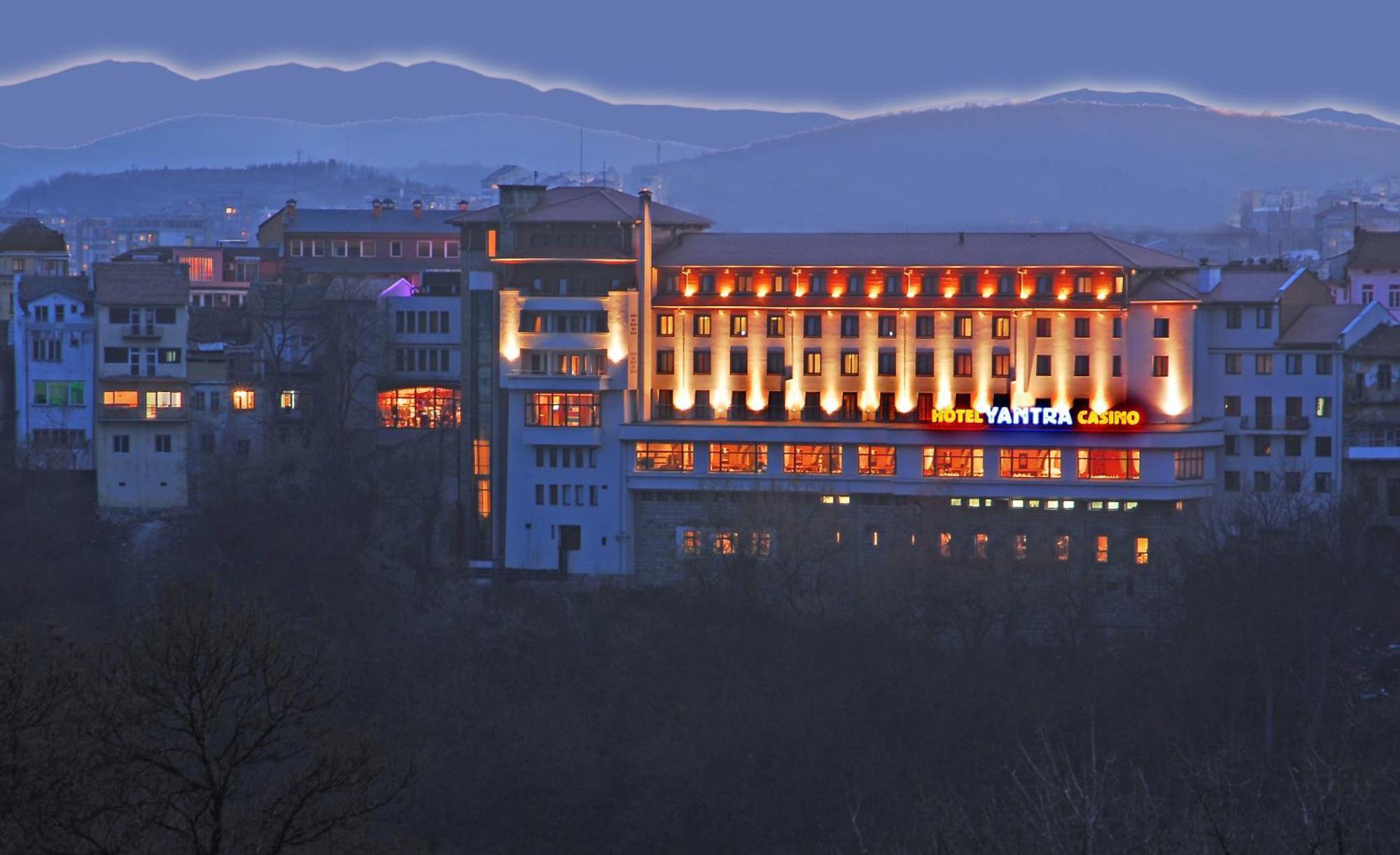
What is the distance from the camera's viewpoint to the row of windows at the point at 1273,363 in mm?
43594

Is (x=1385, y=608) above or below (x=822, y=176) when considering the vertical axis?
below

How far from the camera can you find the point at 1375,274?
54.0 m

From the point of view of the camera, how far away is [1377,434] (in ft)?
143

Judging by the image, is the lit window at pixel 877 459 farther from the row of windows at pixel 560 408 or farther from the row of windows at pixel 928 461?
the row of windows at pixel 560 408

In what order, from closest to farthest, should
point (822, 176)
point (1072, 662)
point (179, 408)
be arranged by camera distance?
1. point (1072, 662)
2. point (179, 408)
3. point (822, 176)

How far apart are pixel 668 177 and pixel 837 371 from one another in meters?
34.8

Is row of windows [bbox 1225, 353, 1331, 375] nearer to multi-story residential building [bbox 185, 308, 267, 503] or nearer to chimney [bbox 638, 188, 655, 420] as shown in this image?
chimney [bbox 638, 188, 655, 420]

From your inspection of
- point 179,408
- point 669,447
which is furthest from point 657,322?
point 179,408

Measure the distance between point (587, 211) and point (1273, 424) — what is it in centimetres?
1326

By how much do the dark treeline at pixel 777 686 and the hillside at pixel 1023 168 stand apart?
27557mm

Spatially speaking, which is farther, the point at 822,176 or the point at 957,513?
the point at 822,176

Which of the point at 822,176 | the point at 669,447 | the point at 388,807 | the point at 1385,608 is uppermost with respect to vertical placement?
the point at 822,176

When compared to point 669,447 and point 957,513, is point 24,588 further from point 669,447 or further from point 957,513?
point 957,513

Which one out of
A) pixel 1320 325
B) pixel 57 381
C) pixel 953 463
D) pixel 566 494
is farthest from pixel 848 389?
pixel 57 381
